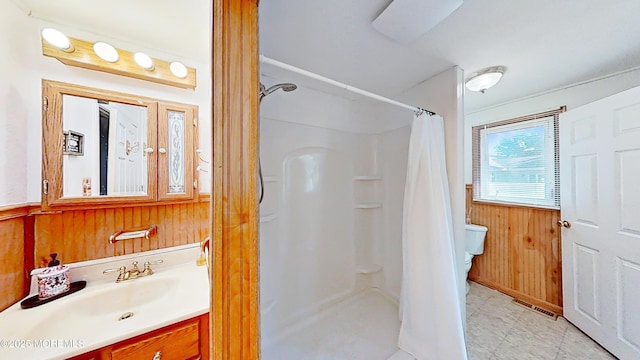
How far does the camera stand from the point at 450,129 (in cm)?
152

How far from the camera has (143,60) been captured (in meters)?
1.18

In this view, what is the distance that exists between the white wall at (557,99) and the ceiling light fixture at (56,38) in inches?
138

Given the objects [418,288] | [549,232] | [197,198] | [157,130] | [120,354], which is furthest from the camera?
[549,232]

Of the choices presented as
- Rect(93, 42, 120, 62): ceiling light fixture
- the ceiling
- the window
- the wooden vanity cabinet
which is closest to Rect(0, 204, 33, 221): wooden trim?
the wooden vanity cabinet

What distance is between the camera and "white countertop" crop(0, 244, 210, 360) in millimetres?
733

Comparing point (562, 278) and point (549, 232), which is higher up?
point (549, 232)

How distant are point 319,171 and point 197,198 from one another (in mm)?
1045

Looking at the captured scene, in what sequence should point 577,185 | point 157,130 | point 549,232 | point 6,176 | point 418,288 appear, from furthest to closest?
point 549,232 → point 577,185 → point 418,288 → point 157,130 → point 6,176

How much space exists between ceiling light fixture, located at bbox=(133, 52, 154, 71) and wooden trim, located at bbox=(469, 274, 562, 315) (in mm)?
3656

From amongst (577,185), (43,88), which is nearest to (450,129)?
(577,185)

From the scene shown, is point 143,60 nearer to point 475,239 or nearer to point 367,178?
point 367,178

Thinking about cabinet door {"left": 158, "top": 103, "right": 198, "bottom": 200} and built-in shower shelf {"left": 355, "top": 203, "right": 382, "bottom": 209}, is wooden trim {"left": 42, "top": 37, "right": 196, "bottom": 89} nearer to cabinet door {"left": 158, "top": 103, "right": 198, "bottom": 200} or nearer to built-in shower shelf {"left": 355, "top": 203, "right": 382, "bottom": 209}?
cabinet door {"left": 158, "top": 103, "right": 198, "bottom": 200}

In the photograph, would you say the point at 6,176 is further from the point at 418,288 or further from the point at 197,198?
the point at 418,288

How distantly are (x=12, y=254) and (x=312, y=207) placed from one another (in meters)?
1.64
